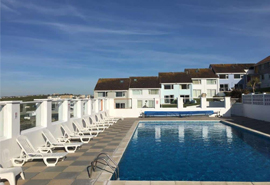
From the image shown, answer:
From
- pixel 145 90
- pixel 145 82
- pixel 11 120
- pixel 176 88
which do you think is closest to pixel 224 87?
pixel 176 88

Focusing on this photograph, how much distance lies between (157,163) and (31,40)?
2069 centimetres

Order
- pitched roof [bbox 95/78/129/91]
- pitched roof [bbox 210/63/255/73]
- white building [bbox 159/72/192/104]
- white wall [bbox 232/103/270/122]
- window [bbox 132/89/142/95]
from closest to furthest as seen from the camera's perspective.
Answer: white wall [bbox 232/103/270/122] → window [bbox 132/89/142/95] → pitched roof [bbox 95/78/129/91] → white building [bbox 159/72/192/104] → pitched roof [bbox 210/63/255/73]

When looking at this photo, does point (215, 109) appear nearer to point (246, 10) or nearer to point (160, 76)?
point (246, 10)

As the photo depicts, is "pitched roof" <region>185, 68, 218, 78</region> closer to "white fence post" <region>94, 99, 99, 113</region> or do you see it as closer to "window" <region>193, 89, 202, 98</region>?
"window" <region>193, 89, 202, 98</region>

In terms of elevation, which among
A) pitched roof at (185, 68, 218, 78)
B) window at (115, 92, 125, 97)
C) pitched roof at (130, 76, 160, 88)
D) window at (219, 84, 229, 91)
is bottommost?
window at (115, 92, 125, 97)

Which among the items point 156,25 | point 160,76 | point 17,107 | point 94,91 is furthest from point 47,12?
point 160,76

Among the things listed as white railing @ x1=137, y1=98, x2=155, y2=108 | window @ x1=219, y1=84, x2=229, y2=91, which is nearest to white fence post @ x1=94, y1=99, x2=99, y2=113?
white railing @ x1=137, y1=98, x2=155, y2=108

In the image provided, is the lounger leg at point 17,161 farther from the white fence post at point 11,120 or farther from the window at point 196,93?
the window at point 196,93

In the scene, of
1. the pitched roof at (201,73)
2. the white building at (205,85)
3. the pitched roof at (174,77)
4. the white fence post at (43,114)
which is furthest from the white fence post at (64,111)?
the pitched roof at (201,73)

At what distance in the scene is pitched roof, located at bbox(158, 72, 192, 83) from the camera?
153 ft

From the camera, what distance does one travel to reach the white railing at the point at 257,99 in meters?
16.5

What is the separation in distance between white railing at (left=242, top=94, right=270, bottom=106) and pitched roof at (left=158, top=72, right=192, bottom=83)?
26029 millimetres

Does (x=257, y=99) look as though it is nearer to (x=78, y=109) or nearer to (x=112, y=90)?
(x=78, y=109)

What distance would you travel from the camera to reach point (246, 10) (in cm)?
2080
